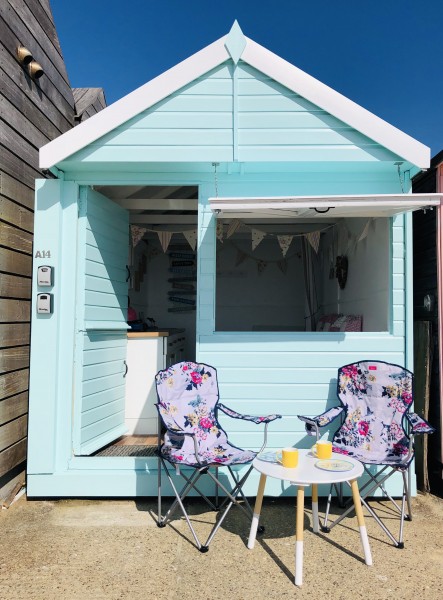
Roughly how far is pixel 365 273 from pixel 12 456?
3376 millimetres

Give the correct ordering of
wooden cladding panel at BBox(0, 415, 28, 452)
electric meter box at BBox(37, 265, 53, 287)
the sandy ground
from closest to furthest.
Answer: the sandy ground, wooden cladding panel at BBox(0, 415, 28, 452), electric meter box at BBox(37, 265, 53, 287)

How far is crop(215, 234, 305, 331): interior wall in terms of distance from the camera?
290 inches

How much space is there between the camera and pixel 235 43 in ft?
10.9

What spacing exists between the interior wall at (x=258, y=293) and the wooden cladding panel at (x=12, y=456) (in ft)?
13.5

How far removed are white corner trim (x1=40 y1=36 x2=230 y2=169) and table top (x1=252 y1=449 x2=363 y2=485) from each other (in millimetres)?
2469

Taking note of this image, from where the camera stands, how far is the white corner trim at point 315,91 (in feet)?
10.8

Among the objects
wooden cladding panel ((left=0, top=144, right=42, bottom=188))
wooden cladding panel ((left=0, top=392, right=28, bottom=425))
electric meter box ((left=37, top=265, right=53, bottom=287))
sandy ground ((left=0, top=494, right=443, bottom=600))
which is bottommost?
sandy ground ((left=0, top=494, right=443, bottom=600))

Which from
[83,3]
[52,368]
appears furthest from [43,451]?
[83,3]

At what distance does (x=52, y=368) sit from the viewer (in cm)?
342

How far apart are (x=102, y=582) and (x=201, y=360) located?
157 centimetres

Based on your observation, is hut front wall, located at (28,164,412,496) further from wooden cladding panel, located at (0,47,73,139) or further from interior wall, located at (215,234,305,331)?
interior wall, located at (215,234,305,331)

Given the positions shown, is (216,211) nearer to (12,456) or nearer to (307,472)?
(307,472)

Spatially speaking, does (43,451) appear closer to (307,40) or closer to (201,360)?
(201,360)

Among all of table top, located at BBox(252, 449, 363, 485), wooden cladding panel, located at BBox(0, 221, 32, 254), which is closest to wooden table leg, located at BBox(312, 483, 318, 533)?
table top, located at BBox(252, 449, 363, 485)
